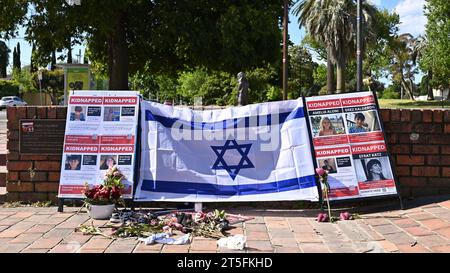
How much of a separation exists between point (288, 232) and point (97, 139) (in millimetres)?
2849

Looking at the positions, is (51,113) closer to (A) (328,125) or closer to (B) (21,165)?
(B) (21,165)

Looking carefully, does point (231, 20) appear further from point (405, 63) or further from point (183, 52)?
point (405, 63)

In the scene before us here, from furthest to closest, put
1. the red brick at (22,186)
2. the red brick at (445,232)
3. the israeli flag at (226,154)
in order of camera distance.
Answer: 1. the red brick at (22,186)
2. the israeli flag at (226,154)
3. the red brick at (445,232)

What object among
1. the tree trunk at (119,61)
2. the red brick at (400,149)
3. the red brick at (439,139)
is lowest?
the red brick at (400,149)

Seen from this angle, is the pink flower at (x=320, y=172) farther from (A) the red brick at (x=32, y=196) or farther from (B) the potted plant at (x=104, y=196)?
(A) the red brick at (x=32, y=196)

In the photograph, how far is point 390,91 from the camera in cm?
11381

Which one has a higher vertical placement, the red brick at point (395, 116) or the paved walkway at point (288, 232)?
the red brick at point (395, 116)

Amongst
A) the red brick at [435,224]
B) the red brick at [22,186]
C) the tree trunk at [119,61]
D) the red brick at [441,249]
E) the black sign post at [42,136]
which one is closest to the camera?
the red brick at [441,249]

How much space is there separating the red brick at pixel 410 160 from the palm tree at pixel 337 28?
1492 inches

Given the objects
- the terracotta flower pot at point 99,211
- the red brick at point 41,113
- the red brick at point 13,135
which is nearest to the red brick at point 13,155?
the red brick at point 13,135

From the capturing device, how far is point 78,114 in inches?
281

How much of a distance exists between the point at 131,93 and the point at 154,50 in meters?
15.5

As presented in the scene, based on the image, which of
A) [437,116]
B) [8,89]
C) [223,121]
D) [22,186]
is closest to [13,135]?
[22,186]

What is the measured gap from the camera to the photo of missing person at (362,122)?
6914mm
